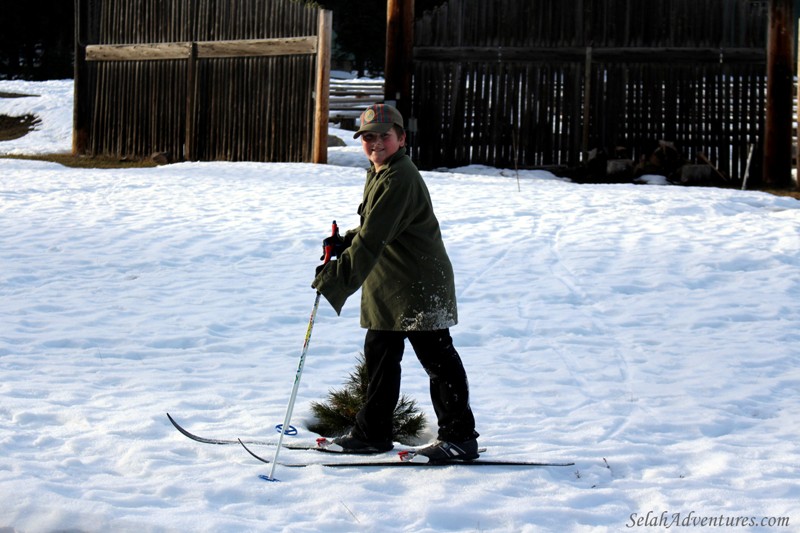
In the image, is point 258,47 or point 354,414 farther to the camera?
point 258,47

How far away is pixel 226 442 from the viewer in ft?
17.0

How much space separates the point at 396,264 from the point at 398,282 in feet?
0.28

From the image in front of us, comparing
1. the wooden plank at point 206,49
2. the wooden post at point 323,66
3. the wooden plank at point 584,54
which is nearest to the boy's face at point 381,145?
the wooden post at point 323,66

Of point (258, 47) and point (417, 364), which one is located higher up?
point (258, 47)

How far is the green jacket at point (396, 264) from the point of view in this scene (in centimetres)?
475

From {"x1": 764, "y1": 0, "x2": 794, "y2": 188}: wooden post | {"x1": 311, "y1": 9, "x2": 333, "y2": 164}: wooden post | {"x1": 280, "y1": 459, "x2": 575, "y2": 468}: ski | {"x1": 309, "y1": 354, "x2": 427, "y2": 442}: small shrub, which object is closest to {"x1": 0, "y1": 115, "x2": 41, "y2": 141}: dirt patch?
{"x1": 311, "y1": 9, "x2": 333, "y2": 164}: wooden post

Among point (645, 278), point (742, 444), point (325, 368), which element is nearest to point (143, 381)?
point (325, 368)

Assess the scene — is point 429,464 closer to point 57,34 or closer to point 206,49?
point 206,49

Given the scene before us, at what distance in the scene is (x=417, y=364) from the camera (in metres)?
7.17

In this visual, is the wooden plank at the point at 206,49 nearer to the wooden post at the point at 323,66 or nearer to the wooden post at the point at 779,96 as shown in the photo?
the wooden post at the point at 323,66

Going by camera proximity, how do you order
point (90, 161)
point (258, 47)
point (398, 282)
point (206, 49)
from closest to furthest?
point (398, 282) → point (258, 47) → point (206, 49) → point (90, 161)

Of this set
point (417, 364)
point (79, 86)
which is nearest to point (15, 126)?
point (79, 86)

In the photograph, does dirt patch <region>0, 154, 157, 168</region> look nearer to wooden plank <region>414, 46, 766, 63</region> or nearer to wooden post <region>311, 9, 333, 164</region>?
wooden post <region>311, 9, 333, 164</region>

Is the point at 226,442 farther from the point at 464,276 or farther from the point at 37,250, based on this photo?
the point at 37,250
